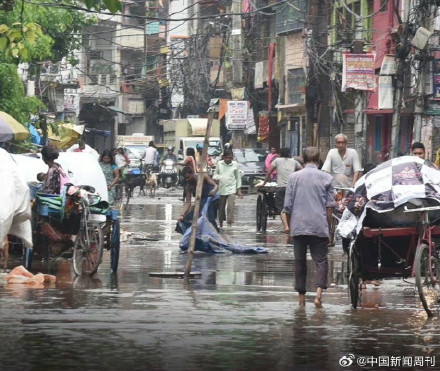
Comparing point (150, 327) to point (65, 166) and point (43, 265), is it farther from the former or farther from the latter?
point (65, 166)

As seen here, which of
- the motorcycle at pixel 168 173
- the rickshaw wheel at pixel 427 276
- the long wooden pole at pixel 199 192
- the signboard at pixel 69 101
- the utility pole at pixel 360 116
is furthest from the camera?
the signboard at pixel 69 101

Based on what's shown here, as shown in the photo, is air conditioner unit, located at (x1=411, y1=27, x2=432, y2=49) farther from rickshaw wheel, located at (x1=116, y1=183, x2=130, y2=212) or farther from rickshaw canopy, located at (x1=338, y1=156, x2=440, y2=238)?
rickshaw canopy, located at (x1=338, y1=156, x2=440, y2=238)

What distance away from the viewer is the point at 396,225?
13109 mm

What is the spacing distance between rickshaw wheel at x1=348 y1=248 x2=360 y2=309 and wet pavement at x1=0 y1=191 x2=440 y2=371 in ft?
0.41

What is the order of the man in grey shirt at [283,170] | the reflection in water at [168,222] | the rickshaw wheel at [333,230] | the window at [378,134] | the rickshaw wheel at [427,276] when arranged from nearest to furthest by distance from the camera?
the rickshaw wheel at [427,276], the rickshaw wheel at [333,230], the reflection in water at [168,222], the man in grey shirt at [283,170], the window at [378,134]

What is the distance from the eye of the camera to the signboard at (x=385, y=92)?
3550cm

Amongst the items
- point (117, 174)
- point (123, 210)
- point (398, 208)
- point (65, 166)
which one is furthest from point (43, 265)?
point (123, 210)

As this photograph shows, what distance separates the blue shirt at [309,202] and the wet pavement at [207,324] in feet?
2.57

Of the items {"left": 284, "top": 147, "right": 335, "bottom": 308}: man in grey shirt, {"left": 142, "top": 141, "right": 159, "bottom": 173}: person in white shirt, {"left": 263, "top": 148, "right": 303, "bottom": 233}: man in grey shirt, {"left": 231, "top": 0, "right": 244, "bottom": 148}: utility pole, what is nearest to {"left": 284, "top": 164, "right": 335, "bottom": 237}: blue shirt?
{"left": 284, "top": 147, "right": 335, "bottom": 308}: man in grey shirt

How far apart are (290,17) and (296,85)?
2984 millimetres

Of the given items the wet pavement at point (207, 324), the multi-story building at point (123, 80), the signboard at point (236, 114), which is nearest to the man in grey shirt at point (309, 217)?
the wet pavement at point (207, 324)

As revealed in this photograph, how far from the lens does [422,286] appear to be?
40.8 ft

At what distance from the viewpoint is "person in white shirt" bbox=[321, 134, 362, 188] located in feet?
70.7

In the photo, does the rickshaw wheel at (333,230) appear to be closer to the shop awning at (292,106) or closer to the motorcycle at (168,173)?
the shop awning at (292,106)
